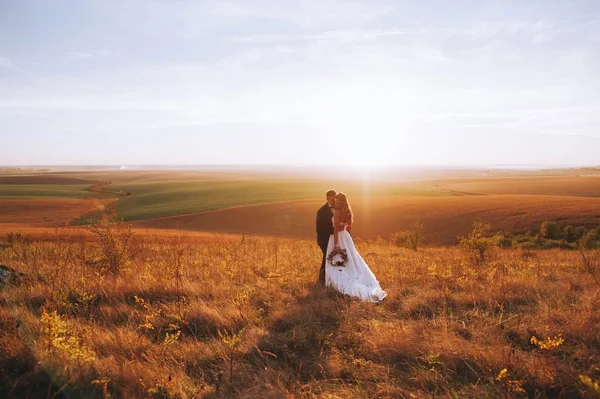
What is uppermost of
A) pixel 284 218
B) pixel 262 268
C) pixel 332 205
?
pixel 332 205

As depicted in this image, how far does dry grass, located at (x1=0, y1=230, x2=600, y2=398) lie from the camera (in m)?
3.97

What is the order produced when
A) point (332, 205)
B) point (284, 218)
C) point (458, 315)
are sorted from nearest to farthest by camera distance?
point (458, 315) < point (332, 205) < point (284, 218)

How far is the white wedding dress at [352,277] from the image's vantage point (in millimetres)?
7004

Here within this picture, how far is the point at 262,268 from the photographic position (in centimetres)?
938

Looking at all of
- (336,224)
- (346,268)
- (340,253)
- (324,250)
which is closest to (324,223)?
(336,224)

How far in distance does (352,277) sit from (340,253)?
0.53 metres

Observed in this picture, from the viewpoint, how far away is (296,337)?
5145 millimetres

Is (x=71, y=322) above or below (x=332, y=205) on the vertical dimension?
below

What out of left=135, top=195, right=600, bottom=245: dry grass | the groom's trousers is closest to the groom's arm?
the groom's trousers

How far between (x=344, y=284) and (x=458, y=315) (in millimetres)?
→ 2140

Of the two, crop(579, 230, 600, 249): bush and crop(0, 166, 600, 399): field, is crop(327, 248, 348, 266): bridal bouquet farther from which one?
crop(579, 230, 600, 249): bush

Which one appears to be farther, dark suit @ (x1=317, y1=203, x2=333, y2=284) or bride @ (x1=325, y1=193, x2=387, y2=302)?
dark suit @ (x1=317, y1=203, x2=333, y2=284)

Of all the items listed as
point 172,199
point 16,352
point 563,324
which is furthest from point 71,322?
point 172,199

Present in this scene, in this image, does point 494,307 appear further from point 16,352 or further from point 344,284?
point 16,352
